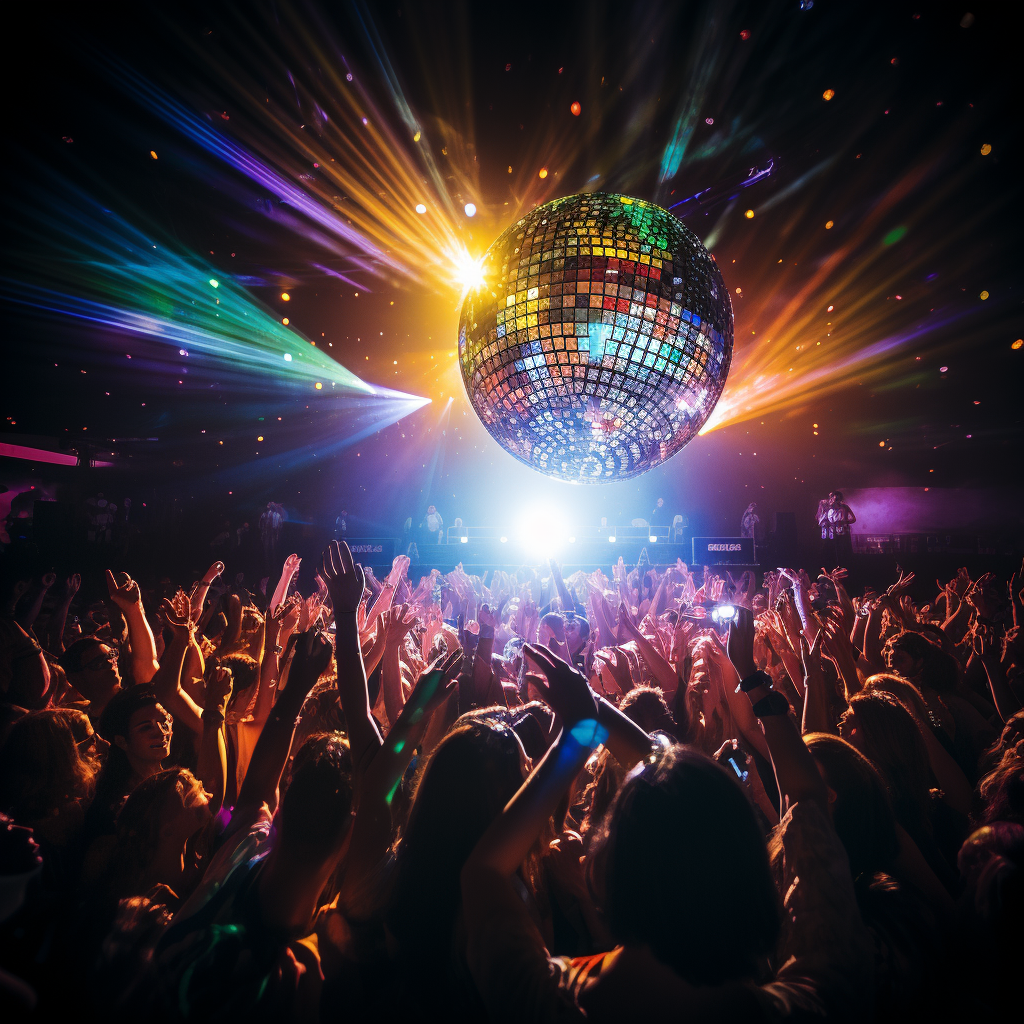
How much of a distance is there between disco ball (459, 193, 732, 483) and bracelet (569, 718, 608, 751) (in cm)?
87

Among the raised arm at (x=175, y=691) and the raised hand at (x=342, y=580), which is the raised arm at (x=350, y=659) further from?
the raised arm at (x=175, y=691)

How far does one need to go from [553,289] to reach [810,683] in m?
1.83

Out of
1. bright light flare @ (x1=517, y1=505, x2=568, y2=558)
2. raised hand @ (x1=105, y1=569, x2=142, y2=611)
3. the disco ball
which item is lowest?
raised hand @ (x1=105, y1=569, x2=142, y2=611)

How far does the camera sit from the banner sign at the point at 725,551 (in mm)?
7797

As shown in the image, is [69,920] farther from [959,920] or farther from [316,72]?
[316,72]

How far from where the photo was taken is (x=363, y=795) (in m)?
1.17

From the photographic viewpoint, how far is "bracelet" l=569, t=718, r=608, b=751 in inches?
37.8

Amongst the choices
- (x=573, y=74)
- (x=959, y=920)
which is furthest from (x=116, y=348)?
(x=959, y=920)

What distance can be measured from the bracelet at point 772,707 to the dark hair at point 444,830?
62 centimetres

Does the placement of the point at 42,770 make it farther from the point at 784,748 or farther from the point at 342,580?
the point at 784,748

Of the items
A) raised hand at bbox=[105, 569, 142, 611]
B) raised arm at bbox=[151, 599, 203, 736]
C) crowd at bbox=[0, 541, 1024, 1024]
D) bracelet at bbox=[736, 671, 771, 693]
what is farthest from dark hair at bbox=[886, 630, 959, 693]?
raised hand at bbox=[105, 569, 142, 611]

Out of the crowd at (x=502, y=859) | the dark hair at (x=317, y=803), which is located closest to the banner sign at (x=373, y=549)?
the crowd at (x=502, y=859)

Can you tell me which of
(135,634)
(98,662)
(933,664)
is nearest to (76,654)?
(98,662)

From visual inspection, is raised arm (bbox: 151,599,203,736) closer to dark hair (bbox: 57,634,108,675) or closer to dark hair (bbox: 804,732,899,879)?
dark hair (bbox: 57,634,108,675)
